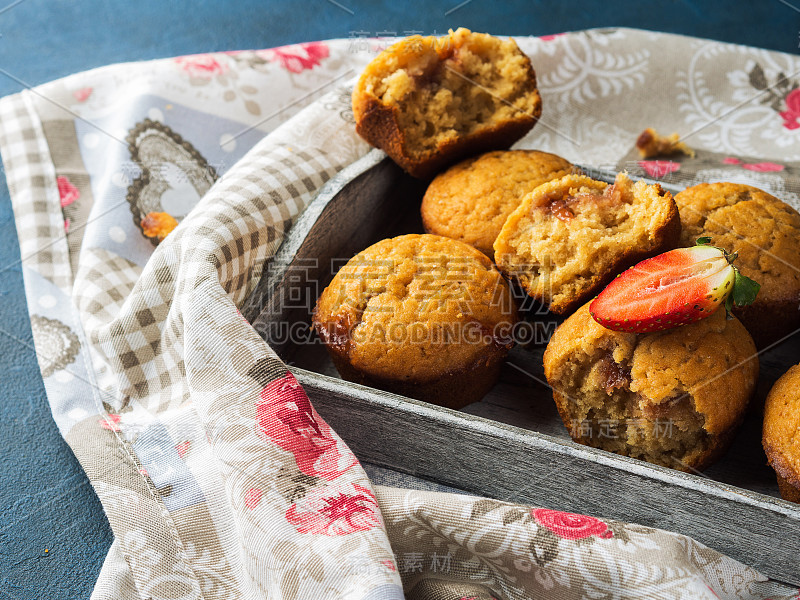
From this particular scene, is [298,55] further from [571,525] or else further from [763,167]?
[571,525]

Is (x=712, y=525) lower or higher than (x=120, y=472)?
lower

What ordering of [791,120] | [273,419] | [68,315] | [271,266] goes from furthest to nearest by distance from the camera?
1. [791,120]
2. [68,315]
3. [271,266]
4. [273,419]

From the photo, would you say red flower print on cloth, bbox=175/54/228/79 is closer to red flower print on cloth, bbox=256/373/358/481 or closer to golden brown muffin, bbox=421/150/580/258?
golden brown muffin, bbox=421/150/580/258

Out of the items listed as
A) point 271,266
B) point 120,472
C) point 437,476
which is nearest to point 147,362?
point 120,472

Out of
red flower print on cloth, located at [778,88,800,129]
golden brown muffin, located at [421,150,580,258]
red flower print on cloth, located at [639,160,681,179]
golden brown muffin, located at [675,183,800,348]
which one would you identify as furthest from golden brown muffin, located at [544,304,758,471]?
red flower print on cloth, located at [778,88,800,129]

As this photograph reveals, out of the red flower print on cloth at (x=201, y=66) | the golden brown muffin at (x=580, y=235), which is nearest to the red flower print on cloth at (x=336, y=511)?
the golden brown muffin at (x=580, y=235)

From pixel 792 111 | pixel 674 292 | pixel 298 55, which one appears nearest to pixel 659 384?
pixel 674 292

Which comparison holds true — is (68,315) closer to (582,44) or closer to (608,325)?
(608,325)
